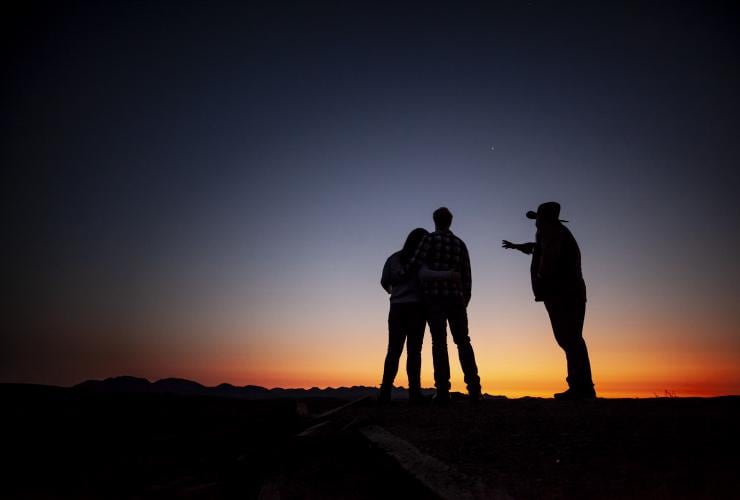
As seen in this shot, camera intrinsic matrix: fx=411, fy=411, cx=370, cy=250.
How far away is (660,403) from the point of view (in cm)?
369

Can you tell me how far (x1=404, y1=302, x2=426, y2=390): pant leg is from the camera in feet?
19.1

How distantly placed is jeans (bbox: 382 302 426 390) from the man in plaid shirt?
0.62 m

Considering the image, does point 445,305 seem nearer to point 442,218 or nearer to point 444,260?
point 444,260

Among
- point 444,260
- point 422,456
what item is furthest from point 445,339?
point 422,456

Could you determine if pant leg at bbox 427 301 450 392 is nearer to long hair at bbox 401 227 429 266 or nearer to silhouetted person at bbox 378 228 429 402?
silhouetted person at bbox 378 228 429 402

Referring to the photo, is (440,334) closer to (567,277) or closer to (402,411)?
(402,411)

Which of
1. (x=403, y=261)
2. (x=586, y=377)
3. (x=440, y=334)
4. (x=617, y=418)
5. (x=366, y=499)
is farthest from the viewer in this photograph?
(x=403, y=261)

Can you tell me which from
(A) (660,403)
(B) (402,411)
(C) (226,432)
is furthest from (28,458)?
(A) (660,403)

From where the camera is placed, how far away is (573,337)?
458cm

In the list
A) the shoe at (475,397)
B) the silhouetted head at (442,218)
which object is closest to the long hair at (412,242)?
the silhouetted head at (442,218)

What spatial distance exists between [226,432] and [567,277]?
5.04 meters

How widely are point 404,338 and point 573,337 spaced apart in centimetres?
222

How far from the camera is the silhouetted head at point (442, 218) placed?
5660 millimetres

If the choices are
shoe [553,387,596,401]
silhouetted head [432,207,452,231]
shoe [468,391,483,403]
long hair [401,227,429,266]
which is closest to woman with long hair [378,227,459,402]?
long hair [401,227,429,266]
